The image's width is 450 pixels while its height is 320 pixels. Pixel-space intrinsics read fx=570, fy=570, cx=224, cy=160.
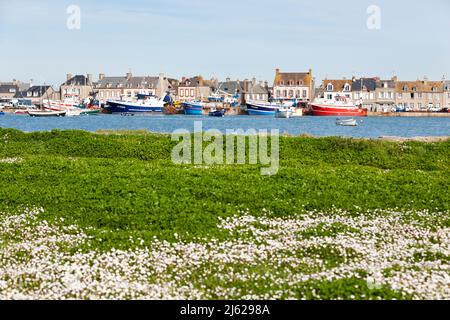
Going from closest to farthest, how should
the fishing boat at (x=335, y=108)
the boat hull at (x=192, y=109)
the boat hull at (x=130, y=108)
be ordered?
the fishing boat at (x=335, y=108) < the boat hull at (x=130, y=108) < the boat hull at (x=192, y=109)

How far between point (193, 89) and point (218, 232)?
A: 167790 mm

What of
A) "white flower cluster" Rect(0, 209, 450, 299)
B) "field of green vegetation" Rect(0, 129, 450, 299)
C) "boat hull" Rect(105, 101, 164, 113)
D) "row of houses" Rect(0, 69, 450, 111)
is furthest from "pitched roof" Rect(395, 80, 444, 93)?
"white flower cluster" Rect(0, 209, 450, 299)

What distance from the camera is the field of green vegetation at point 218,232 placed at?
13.1 m

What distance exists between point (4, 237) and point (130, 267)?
5.14 m

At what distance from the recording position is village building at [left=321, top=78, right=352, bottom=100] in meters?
162

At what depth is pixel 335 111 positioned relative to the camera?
5281 inches

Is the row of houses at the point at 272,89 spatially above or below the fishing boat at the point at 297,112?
above

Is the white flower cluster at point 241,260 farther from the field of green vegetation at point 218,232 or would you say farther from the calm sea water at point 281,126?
the calm sea water at point 281,126

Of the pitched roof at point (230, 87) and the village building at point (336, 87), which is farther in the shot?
the pitched roof at point (230, 87)

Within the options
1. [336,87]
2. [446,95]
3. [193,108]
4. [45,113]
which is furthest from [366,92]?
[45,113]

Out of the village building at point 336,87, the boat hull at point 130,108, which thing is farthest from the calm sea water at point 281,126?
the village building at point 336,87

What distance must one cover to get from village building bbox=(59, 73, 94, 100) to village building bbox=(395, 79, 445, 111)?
319ft

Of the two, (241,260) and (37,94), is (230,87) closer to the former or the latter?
(37,94)

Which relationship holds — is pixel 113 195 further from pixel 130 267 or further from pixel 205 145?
pixel 205 145
